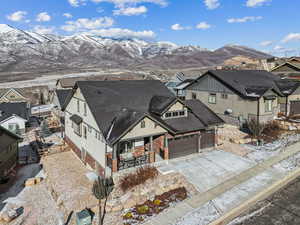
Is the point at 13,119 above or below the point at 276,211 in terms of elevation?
above

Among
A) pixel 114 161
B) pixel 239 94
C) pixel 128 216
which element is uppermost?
pixel 239 94

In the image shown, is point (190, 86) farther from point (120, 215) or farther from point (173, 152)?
point (120, 215)

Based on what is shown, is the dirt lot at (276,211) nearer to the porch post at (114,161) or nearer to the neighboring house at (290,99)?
the porch post at (114,161)

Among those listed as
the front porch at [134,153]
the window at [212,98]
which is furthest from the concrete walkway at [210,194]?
the window at [212,98]

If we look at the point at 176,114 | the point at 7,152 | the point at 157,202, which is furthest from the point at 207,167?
the point at 7,152

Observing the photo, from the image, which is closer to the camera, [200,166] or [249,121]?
[200,166]

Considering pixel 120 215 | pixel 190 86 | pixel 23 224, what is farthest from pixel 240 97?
pixel 23 224

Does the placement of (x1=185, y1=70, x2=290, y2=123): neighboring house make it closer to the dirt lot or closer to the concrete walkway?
the concrete walkway

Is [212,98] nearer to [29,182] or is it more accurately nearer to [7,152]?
[29,182]
